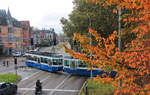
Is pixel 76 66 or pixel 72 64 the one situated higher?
pixel 72 64

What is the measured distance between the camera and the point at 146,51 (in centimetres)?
552

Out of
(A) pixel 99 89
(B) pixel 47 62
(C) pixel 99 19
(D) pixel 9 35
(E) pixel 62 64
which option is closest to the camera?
(A) pixel 99 89

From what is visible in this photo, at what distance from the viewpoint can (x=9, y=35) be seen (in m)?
64.4

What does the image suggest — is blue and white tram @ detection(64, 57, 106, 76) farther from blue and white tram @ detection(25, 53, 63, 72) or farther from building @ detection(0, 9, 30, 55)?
A: building @ detection(0, 9, 30, 55)

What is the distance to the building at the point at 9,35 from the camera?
6066 cm

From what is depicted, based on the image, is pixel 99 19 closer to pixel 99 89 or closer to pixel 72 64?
pixel 72 64

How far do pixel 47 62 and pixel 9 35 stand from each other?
44.2 m

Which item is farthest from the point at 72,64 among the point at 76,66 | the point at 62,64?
the point at 62,64

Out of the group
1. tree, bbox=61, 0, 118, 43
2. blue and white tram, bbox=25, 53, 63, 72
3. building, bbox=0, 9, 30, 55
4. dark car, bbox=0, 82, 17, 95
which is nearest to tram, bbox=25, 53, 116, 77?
blue and white tram, bbox=25, 53, 63, 72

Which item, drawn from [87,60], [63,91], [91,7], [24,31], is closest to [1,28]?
[24,31]

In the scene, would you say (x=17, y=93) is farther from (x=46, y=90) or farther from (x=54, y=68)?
(x=54, y=68)

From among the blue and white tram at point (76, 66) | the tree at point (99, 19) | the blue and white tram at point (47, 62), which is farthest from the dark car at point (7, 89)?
the tree at point (99, 19)

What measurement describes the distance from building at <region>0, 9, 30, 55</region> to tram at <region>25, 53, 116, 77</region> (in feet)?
116

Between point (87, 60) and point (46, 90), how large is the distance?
14169 mm
